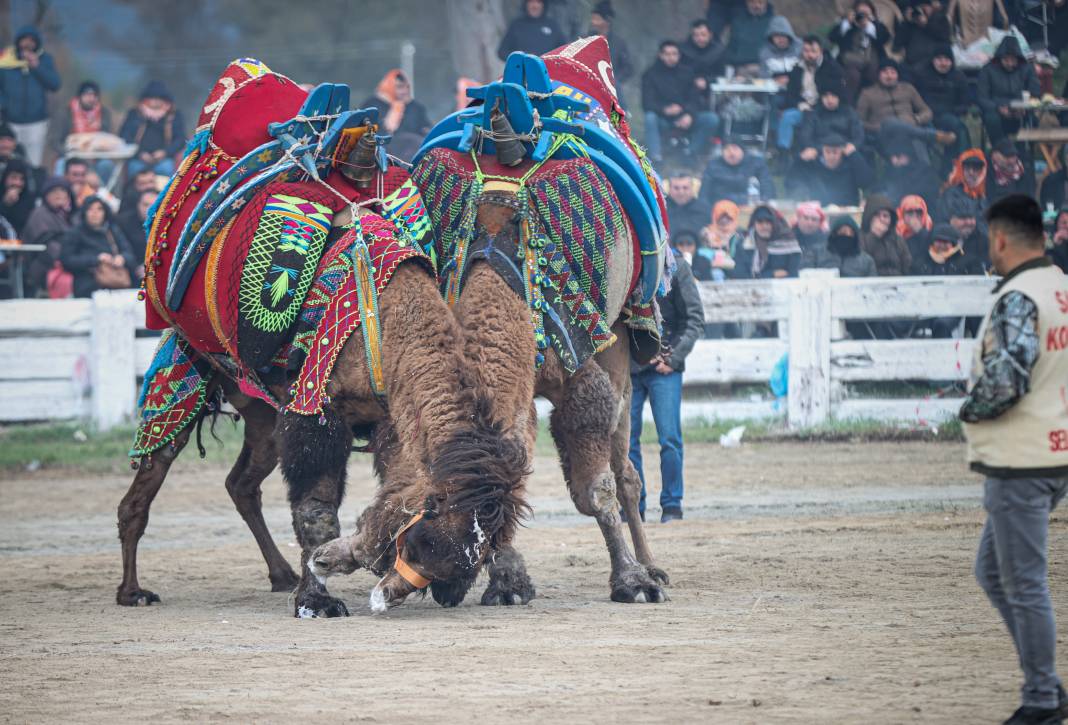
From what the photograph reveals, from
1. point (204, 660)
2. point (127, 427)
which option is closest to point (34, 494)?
point (127, 427)

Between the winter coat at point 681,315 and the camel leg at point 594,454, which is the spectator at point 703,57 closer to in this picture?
the winter coat at point 681,315

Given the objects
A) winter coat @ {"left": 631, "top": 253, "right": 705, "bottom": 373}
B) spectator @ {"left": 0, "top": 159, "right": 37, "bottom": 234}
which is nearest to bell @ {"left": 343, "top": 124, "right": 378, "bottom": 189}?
winter coat @ {"left": 631, "top": 253, "right": 705, "bottom": 373}

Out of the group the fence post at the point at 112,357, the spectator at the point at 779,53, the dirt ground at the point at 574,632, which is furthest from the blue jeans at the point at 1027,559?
the spectator at the point at 779,53

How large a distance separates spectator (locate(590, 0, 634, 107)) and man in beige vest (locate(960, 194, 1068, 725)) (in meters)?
12.3

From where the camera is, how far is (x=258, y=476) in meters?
8.25

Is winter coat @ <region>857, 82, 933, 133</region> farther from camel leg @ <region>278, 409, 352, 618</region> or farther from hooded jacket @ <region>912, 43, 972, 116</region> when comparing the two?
camel leg @ <region>278, 409, 352, 618</region>

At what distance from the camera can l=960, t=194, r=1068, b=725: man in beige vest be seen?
14.3 feet

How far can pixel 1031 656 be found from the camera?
14.3 feet

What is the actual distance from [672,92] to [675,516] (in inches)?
293

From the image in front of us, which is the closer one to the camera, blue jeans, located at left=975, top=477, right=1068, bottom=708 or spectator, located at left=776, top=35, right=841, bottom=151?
blue jeans, located at left=975, top=477, right=1068, bottom=708

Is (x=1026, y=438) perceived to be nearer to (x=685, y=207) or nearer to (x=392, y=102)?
(x=685, y=207)

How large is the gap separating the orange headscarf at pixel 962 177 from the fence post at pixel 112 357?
334 inches

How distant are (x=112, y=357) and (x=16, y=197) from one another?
2.99 metres

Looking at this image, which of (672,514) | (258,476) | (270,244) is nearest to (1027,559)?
(270,244)
